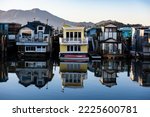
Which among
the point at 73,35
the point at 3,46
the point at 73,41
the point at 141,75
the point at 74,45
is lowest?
the point at 141,75

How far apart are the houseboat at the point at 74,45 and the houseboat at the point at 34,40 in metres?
1.17

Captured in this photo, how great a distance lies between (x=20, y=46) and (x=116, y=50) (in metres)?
4.49

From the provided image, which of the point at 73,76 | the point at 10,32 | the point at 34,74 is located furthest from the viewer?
the point at 10,32

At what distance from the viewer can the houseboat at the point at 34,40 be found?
15062 mm

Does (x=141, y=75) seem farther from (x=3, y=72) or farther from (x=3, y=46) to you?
(x=3, y=46)

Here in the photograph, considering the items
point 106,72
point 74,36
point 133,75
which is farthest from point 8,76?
point 74,36

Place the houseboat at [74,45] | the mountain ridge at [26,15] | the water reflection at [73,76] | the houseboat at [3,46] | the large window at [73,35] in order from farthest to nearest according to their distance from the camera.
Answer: the mountain ridge at [26,15]
the houseboat at [3,46]
the large window at [73,35]
the houseboat at [74,45]
the water reflection at [73,76]

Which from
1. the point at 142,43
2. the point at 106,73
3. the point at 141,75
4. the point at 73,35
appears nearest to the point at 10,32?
the point at 73,35

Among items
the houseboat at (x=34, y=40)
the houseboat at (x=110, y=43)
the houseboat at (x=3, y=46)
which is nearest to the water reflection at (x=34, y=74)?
the houseboat at (x=34, y=40)

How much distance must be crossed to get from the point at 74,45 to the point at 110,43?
1.96 metres

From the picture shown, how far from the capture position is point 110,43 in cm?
1535

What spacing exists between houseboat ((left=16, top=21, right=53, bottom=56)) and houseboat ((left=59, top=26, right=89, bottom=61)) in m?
1.17

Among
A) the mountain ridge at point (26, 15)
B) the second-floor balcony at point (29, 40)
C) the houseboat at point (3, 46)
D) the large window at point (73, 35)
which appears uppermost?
the mountain ridge at point (26, 15)

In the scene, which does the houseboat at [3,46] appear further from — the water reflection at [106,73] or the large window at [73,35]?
the water reflection at [106,73]
